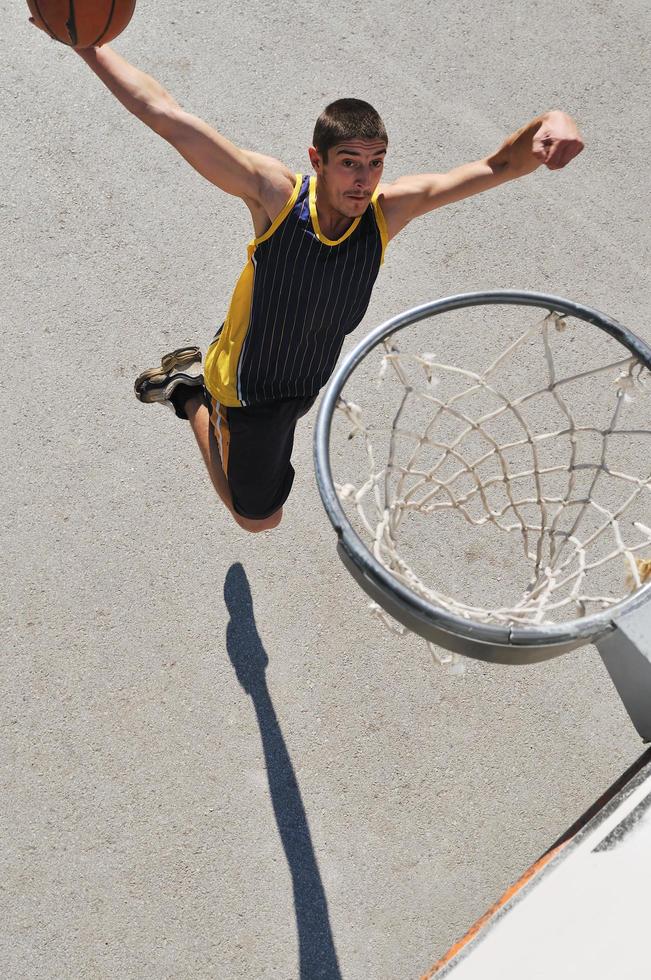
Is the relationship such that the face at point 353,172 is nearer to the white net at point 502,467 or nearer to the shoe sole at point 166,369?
the white net at point 502,467

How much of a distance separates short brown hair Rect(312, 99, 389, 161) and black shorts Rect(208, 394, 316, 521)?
856 millimetres

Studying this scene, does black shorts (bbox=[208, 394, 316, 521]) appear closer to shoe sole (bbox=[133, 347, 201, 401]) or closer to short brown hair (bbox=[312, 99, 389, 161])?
shoe sole (bbox=[133, 347, 201, 401])

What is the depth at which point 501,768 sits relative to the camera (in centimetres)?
364

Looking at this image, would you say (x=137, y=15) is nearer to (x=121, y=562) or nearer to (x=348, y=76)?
(x=348, y=76)

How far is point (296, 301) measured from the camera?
2906 millimetres

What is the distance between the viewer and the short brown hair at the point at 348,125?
8.86ft

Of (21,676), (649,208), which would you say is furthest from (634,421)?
(21,676)

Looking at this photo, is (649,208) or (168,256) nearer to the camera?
(168,256)

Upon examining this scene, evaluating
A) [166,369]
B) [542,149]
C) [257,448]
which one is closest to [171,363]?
[166,369]

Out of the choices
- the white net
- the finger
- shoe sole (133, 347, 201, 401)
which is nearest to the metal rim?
the finger

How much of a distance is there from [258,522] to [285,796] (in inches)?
40.4

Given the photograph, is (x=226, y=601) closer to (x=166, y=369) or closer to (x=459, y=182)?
(x=166, y=369)

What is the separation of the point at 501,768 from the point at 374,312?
2.00 metres

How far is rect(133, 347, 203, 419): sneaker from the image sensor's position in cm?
369
